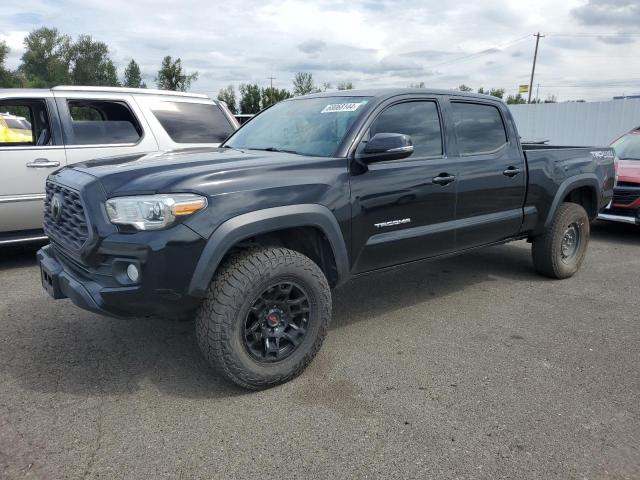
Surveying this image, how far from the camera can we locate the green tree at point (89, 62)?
86.3m

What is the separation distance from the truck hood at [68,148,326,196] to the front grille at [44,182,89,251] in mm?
184

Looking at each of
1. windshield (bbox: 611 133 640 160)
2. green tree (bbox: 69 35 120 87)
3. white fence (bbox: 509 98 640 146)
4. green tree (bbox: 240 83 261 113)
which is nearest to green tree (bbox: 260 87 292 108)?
green tree (bbox: 240 83 261 113)

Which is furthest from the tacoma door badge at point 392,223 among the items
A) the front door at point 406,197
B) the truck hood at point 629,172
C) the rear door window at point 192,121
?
the truck hood at point 629,172

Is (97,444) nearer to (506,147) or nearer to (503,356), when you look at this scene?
(503,356)

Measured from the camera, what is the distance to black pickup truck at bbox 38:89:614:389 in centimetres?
277

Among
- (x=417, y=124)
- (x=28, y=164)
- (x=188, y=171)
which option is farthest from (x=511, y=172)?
(x=28, y=164)

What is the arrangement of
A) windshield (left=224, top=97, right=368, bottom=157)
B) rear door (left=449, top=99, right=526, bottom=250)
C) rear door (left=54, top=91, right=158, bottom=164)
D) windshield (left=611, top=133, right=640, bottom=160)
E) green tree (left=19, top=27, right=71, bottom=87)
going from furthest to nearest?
green tree (left=19, top=27, right=71, bottom=87) < windshield (left=611, top=133, right=640, bottom=160) < rear door (left=54, top=91, right=158, bottom=164) < rear door (left=449, top=99, right=526, bottom=250) < windshield (left=224, top=97, right=368, bottom=157)

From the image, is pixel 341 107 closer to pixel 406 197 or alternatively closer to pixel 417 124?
pixel 417 124

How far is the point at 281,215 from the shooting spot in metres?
3.04

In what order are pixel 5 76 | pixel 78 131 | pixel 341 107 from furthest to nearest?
pixel 5 76 → pixel 78 131 → pixel 341 107

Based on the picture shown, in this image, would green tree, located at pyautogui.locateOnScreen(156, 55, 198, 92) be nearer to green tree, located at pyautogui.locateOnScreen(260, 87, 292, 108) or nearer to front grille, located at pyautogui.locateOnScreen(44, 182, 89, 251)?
green tree, located at pyautogui.locateOnScreen(260, 87, 292, 108)

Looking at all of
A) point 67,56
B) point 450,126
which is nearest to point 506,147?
point 450,126

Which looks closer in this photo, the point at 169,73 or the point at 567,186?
the point at 567,186

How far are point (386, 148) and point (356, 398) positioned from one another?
5.06 feet
